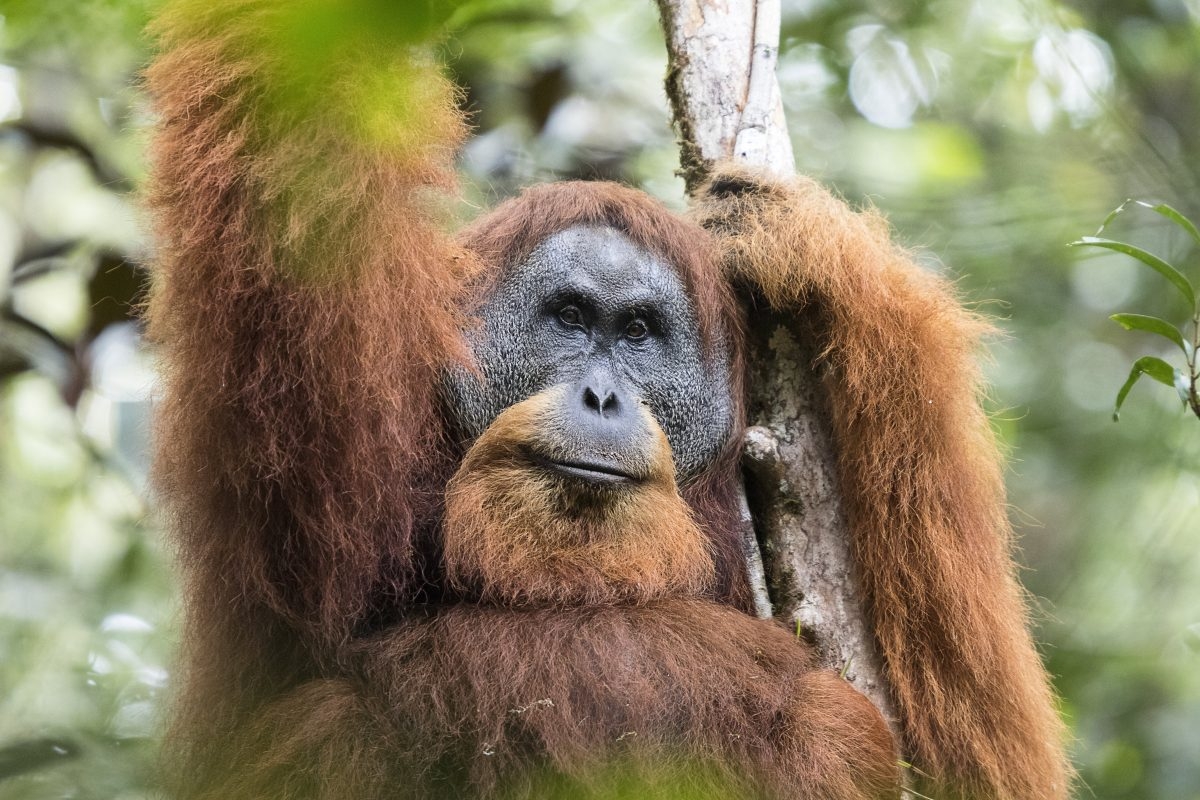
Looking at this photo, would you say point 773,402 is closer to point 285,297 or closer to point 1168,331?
point 1168,331

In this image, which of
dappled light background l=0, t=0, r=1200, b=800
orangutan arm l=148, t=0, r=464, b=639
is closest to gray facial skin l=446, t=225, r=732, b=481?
orangutan arm l=148, t=0, r=464, b=639

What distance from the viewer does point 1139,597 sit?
5.87 meters

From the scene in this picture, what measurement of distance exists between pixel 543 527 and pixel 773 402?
933 mm

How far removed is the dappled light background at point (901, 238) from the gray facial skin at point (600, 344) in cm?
83

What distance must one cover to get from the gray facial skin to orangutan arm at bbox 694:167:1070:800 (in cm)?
37

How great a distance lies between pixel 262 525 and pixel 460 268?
92 centimetres

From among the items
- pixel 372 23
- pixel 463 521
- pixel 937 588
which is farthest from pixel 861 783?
pixel 372 23

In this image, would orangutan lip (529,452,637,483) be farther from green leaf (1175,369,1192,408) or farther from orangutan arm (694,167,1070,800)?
green leaf (1175,369,1192,408)

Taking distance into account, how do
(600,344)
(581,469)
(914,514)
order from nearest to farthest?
(581,469), (600,344), (914,514)

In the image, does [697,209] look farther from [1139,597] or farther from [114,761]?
[1139,597]

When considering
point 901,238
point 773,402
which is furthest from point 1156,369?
point 901,238

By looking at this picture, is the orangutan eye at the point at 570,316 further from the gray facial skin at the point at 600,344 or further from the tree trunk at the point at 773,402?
the tree trunk at the point at 773,402

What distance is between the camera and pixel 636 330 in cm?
344

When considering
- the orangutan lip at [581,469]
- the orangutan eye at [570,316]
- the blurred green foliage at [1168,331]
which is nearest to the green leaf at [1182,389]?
the blurred green foliage at [1168,331]
